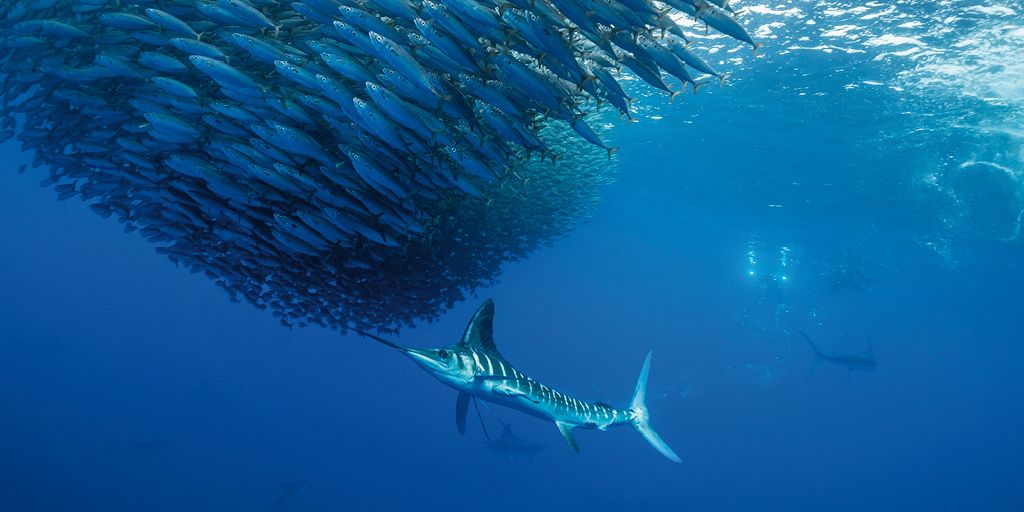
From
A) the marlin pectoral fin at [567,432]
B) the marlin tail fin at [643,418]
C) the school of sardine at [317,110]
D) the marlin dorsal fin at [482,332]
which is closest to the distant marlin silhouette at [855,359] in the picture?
the marlin tail fin at [643,418]

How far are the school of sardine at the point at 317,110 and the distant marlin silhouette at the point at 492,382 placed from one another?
4.95 feet

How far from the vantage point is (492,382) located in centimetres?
533

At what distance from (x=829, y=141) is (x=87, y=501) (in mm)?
32336

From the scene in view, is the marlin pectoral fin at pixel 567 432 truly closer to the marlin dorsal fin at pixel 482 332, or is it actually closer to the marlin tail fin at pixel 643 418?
the marlin dorsal fin at pixel 482 332

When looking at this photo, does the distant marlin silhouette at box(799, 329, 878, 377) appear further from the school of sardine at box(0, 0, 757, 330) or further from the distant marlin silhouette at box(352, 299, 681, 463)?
the school of sardine at box(0, 0, 757, 330)

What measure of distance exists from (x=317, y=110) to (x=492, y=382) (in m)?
3.34

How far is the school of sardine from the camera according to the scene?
445cm

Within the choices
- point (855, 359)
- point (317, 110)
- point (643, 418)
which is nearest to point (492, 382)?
point (317, 110)

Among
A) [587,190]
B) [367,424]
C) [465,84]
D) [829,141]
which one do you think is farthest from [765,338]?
[465,84]

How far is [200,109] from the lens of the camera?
18.0 ft

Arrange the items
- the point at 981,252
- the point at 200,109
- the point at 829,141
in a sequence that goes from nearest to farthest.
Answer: the point at 200,109 < the point at 829,141 < the point at 981,252

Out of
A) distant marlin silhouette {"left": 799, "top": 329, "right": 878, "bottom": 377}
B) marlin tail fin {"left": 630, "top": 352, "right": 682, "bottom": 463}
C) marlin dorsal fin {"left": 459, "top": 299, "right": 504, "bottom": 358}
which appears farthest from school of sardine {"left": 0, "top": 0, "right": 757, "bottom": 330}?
distant marlin silhouette {"left": 799, "top": 329, "right": 878, "bottom": 377}

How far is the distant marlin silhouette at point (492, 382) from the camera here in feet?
16.4

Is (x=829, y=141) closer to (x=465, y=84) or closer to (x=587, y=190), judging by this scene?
(x=587, y=190)
